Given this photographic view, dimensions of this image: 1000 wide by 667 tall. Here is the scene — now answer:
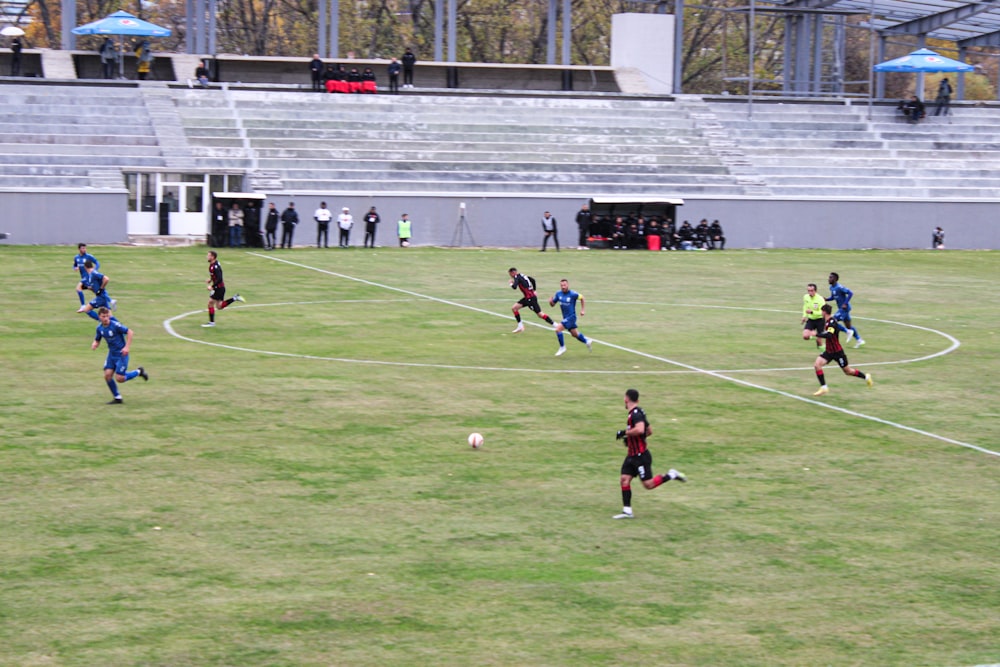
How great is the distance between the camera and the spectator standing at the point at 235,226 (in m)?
48.9

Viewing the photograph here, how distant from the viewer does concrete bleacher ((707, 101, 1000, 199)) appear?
62.2 m

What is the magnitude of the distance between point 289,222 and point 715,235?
742 inches

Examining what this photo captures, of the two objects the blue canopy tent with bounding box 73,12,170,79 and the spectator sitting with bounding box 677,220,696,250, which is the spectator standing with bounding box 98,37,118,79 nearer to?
the blue canopy tent with bounding box 73,12,170,79

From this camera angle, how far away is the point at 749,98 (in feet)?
214

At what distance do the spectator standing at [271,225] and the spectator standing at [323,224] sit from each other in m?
1.73

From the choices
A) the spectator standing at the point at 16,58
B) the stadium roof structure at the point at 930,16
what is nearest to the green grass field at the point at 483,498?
the spectator standing at the point at 16,58

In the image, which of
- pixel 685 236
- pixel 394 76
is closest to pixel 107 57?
pixel 394 76

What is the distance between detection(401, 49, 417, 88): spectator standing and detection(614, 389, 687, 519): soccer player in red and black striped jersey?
5138 centimetres

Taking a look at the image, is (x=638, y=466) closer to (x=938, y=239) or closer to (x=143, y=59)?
(x=938, y=239)

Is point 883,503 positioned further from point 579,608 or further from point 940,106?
point 940,106

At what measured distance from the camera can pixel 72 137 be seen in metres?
53.4

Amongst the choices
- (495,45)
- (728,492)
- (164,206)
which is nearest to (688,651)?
(728,492)

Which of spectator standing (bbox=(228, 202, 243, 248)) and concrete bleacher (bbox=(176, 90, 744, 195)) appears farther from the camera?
concrete bleacher (bbox=(176, 90, 744, 195))

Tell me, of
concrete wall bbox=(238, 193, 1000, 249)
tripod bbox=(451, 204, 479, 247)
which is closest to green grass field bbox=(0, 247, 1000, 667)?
concrete wall bbox=(238, 193, 1000, 249)
